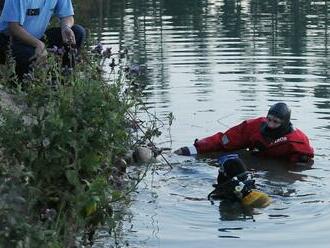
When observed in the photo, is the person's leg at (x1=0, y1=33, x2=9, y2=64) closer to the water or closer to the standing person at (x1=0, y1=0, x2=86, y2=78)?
the standing person at (x1=0, y1=0, x2=86, y2=78)

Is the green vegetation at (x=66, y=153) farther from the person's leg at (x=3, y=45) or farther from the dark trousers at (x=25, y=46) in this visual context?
the person's leg at (x=3, y=45)

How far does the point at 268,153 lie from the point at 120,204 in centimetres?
268

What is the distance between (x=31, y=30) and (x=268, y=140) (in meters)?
2.67

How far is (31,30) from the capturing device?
377 inches

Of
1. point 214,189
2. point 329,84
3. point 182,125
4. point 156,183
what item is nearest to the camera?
point 214,189

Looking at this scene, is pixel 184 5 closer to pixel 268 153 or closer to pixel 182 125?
pixel 182 125

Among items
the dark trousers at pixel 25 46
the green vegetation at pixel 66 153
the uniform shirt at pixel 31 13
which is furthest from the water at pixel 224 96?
the uniform shirt at pixel 31 13

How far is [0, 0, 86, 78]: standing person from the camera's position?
9.27 m

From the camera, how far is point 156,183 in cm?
880

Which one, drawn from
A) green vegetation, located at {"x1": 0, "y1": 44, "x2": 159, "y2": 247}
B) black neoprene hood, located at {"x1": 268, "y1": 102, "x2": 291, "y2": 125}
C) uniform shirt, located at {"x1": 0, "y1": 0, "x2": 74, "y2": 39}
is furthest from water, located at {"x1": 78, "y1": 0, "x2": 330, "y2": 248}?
uniform shirt, located at {"x1": 0, "y1": 0, "x2": 74, "y2": 39}

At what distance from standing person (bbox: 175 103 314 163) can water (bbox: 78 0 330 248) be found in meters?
0.17

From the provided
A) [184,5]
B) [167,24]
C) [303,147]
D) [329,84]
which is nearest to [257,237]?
[303,147]

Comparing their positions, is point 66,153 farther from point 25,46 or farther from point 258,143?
point 258,143

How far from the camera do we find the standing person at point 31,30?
9266 millimetres
